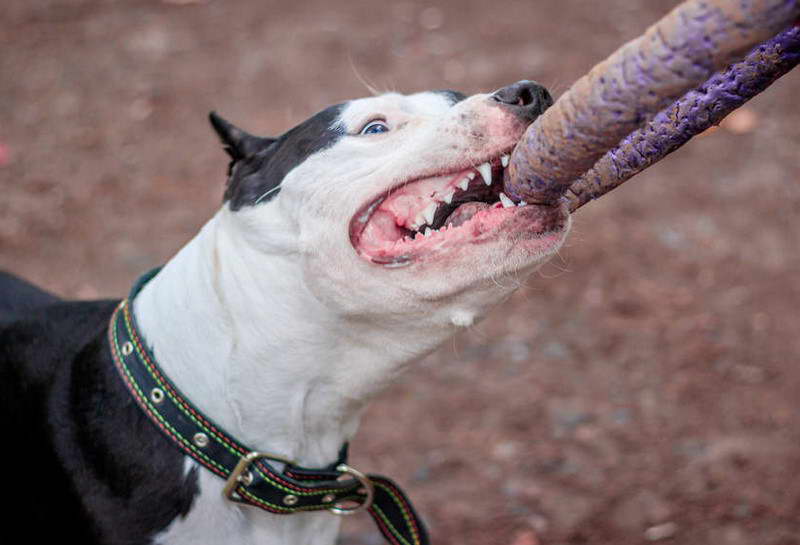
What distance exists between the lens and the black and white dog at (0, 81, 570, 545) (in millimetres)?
2033

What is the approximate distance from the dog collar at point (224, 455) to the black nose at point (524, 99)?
1.01 meters

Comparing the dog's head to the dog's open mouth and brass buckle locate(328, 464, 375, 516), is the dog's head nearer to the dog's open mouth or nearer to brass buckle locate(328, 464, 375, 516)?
the dog's open mouth

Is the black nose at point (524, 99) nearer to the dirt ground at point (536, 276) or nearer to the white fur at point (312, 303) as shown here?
the white fur at point (312, 303)

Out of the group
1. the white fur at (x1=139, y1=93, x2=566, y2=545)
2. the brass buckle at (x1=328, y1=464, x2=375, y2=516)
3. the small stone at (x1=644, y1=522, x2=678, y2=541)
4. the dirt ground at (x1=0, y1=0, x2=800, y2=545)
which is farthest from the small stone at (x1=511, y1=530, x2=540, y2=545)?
the white fur at (x1=139, y1=93, x2=566, y2=545)

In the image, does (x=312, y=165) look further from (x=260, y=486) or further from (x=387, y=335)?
(x=260, y=486)

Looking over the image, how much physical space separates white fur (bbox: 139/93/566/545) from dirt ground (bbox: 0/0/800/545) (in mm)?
1113

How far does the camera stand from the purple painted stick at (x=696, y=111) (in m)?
1.77

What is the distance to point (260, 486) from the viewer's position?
2180 mm

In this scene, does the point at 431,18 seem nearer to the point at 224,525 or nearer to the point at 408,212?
the point at 408,212

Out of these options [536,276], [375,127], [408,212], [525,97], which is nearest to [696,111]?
[525,97]

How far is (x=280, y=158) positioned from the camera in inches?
90.4

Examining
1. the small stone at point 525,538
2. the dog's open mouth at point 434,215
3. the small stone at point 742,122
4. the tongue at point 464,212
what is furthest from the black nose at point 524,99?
the small stone at point 742,122

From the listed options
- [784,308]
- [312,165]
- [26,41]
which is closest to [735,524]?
[784,308]

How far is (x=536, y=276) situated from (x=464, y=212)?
2726mm
